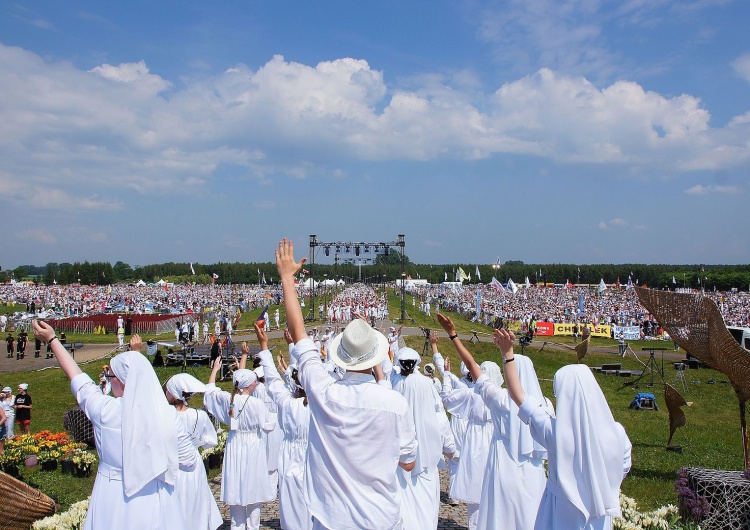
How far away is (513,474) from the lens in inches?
215

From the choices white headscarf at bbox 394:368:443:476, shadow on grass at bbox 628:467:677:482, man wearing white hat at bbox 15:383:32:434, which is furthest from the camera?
man wearing white hat at bbox 15:383:32:434

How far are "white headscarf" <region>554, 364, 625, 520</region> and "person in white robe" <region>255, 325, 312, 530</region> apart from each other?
336 centimetres

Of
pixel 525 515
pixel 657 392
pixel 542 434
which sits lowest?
pixel 657 392

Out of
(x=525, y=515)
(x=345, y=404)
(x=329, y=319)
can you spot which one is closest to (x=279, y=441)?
(x=525, y=515)

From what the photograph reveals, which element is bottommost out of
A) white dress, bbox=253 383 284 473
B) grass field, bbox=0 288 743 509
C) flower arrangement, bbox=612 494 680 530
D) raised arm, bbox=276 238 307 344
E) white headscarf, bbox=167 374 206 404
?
grass field, bbox=0 288 743 509

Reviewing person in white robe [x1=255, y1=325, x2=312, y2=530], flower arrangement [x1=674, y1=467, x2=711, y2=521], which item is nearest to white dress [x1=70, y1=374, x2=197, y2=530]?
person in white robe [x1=255, y1=325, x2=312, y2=530]

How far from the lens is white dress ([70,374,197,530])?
3891 mm

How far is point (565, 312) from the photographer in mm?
49781

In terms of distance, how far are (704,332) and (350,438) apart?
7.62 meters

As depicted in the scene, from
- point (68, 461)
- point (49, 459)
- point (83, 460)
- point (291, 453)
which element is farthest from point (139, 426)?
point (49, 459)

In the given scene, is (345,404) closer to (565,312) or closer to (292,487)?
(292,487)

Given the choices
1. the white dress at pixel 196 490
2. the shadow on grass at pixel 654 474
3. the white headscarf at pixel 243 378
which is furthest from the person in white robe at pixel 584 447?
the shadow on grass at pixel 654 474

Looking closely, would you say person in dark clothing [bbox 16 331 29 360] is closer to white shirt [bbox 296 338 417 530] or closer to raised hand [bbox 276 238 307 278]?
raised hand [bbox 276 238 307 278]

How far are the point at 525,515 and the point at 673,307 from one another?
5.35m
